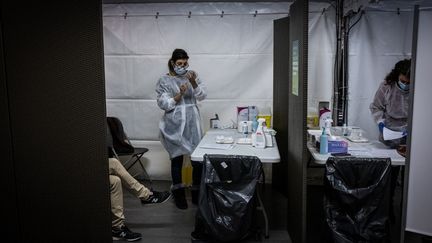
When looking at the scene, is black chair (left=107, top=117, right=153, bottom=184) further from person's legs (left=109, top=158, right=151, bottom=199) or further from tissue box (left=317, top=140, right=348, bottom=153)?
tissue box (left=317, top=140, right=348, bottom=153)

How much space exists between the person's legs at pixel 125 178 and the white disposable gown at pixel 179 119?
51 centimetres

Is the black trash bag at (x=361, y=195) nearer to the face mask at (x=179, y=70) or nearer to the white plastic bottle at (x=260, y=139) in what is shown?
the white plastic bottle at (x=260, y=139)

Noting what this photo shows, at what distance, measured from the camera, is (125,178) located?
131 inches

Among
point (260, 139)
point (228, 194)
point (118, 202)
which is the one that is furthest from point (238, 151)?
point (118, 202)

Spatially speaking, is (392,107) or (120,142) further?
(120,142)

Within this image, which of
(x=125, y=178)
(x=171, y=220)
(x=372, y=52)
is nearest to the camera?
(x=125, y=178)

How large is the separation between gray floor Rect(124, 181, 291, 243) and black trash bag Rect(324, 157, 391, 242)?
0.58 meters

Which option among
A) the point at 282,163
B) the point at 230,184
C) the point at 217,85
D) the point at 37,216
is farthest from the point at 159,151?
the point at 37,216

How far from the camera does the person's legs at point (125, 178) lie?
3.29 m

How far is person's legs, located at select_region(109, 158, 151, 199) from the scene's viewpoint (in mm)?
3295

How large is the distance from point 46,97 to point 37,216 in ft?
2.11

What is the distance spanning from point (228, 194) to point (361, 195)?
0.87 meters

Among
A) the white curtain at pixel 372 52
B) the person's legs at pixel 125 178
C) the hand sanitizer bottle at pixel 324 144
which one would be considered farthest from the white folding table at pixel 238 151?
the white curtain at pixel 372 52

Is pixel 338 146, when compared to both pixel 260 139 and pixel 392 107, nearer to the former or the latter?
pixel 260 139
